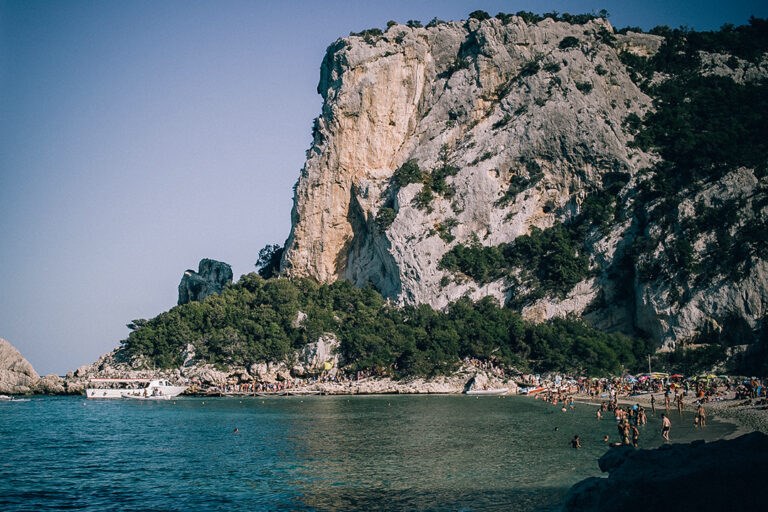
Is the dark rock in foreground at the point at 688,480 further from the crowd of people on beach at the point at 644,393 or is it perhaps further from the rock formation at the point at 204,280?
the rock formation at the point at 204,280

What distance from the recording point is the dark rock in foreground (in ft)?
31.9

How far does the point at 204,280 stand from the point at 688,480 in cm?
8931

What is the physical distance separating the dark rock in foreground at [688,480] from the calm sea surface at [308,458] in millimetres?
5060

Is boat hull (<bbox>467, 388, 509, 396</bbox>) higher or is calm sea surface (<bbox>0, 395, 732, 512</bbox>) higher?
calm sea surface (<bbox>0, 395, 732, 512</bbox>)

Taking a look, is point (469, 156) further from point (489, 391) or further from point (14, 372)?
point (14, 372)

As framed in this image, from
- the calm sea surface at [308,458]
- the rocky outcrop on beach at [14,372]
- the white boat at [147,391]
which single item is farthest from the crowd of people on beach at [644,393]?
the rocky outcrop on beach at [14,372]

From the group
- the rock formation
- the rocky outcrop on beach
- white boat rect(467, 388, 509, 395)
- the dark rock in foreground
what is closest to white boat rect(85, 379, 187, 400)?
the rocky outcrop on beach

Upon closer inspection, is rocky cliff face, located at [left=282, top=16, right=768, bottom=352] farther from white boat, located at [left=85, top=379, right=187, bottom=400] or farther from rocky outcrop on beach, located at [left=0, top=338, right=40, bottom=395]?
rocky outcrop on beach, located at [left=0, top=338, right=40, bottom=395]

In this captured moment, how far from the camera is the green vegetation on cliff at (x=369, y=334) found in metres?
64.0

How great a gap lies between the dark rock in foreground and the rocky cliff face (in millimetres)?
58189

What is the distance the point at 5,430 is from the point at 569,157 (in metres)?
66.1

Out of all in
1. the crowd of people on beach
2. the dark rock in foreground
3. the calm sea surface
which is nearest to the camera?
the dark rock in foreground

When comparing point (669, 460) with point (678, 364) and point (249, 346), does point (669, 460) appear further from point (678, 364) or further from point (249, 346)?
point (249, 346)

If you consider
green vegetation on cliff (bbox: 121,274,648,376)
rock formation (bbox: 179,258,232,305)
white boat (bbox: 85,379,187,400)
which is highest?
rock formation (bbox: 179,258,232,305)
